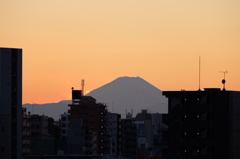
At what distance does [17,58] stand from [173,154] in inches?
1576

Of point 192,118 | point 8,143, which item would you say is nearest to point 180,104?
point 192,118

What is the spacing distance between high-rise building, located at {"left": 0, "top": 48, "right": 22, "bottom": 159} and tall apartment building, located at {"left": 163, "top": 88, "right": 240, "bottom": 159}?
3626 cm

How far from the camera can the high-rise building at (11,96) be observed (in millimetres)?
141500

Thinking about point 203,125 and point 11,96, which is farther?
point 11,96

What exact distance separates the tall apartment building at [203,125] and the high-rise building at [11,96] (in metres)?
36.3

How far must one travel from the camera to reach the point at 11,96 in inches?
5605

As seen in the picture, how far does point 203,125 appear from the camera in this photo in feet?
366

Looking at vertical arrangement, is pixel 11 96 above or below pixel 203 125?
above

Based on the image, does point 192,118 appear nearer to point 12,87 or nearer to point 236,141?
point 236,141

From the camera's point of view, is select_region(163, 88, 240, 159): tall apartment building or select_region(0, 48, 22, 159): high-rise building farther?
select_region(0, 48, 22, 159): high-rise building

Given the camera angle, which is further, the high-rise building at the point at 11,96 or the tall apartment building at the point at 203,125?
the high-rise building at the point at 11,96

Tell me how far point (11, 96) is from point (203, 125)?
40937mm

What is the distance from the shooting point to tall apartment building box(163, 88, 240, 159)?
4377 inches

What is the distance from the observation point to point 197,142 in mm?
111312
